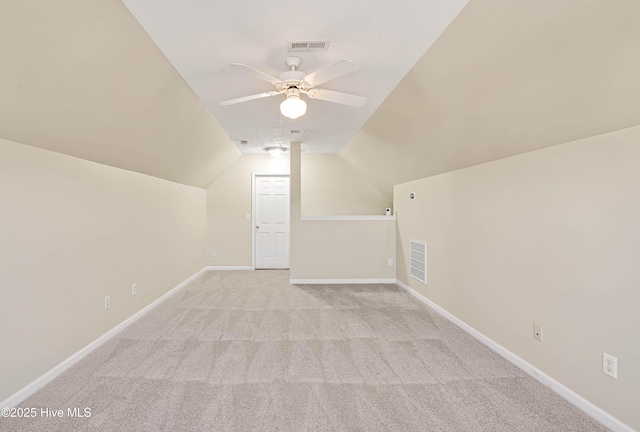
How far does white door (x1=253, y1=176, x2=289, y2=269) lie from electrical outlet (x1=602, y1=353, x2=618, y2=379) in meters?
4.95

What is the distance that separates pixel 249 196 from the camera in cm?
597

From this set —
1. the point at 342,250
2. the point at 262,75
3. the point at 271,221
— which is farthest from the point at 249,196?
the point at 262,75

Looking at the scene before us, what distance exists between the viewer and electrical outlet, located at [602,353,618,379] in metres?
1.67

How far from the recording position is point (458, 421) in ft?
5.71

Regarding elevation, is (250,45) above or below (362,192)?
above

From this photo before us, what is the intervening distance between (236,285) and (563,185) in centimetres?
433

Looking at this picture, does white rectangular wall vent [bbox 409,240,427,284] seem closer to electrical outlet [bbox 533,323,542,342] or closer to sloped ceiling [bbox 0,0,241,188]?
electrical outlet [bbox 533,323,542,342]

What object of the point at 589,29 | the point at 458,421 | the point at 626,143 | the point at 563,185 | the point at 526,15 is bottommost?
the point at 458,421

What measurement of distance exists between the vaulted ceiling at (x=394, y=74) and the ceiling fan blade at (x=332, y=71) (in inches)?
10.2

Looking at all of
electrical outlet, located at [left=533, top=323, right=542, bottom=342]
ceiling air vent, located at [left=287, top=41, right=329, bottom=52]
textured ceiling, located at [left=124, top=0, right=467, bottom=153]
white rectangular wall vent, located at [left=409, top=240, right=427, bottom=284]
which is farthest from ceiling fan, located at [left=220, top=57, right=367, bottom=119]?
white rectangular wall vent, located at [left=409, top=240, right=427, bottom=284]

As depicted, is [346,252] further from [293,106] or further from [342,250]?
[293,106]

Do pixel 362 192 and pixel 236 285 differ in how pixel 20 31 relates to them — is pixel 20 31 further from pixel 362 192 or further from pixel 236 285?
pixel 362 192

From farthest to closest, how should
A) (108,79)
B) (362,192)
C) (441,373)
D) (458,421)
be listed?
(362,192) < (441,373) < (108,79) < (458,421)

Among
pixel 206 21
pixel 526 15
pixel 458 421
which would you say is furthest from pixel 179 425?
pixel 526 15
